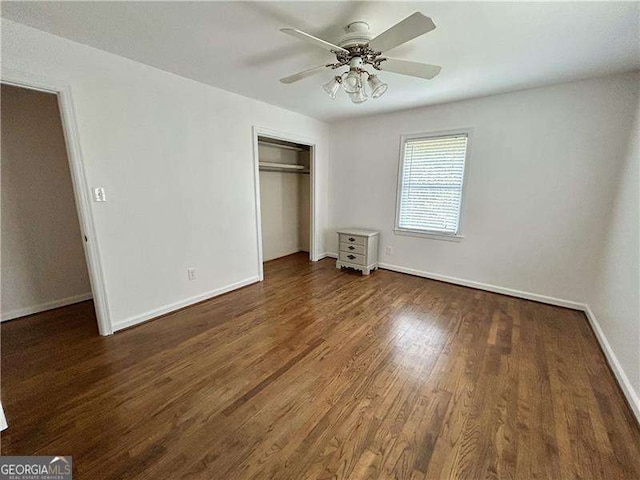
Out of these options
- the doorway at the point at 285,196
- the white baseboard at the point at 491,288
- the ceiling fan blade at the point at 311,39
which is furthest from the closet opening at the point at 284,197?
the ceiling fan blade at the point at 311,39

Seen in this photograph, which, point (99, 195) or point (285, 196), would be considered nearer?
point (99, 195)

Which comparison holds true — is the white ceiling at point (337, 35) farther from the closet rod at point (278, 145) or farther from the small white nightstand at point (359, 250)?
the small white nightstand at point (359, 250)

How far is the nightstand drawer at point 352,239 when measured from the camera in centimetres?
403

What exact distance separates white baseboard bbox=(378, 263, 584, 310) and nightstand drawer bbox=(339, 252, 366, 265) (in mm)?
444

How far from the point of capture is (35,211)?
283 centimetres

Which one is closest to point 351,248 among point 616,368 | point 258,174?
point 258,174

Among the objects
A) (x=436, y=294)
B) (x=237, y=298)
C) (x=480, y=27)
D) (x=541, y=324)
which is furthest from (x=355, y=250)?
(x=480, y=27)

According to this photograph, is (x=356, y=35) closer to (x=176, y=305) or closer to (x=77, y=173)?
(x=77, y=173)

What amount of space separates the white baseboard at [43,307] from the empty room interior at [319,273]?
2 centimetres

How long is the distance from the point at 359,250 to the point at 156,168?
2837 mm

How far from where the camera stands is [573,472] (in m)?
1.26

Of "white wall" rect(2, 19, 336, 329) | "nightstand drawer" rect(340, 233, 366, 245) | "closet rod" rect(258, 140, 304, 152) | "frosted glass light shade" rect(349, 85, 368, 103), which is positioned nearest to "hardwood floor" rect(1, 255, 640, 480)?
"white wall" rect(2, 19, 336, 329)

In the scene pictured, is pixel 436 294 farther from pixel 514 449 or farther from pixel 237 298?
pixel 237 298

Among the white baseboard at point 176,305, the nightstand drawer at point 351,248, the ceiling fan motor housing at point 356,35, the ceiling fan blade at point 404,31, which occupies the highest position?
the ceiling fan motor housing at point 356,35
